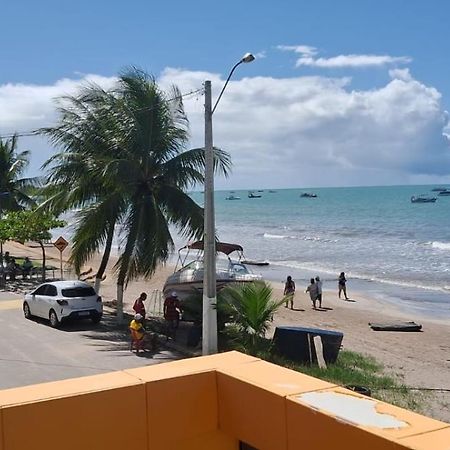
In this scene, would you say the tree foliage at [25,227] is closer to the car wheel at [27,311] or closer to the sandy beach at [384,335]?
the sandy beach at [384,335]

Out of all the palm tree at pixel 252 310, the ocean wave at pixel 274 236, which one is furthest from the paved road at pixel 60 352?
the ocean wave at pixel 274 236

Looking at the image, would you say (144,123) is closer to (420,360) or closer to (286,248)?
(420,360)

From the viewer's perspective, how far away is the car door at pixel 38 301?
19578 mm

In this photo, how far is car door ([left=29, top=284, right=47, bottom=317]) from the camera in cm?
1958

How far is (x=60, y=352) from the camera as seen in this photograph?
50.5ft

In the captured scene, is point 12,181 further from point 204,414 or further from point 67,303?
point 204,414

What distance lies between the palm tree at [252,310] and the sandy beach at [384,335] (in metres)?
3.23

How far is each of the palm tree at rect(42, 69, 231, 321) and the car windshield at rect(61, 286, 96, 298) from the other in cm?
75

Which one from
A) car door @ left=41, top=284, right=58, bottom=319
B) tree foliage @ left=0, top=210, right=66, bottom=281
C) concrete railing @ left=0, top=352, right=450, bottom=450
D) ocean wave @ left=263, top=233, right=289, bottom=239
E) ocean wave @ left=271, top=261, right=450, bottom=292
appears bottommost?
ocean wave @ left=271, top=261, right=450, bottom=292

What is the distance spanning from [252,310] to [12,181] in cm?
2368

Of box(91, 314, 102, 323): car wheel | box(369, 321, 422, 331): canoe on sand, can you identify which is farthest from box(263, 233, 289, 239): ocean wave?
box(91, 314, 102, 323): car wheel

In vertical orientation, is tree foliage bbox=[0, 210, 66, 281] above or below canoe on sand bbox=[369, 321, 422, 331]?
above

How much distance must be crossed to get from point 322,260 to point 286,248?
11066mm

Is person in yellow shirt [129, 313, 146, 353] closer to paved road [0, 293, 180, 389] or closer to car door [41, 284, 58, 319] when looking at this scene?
paved road [0, 293, 180, 389]
